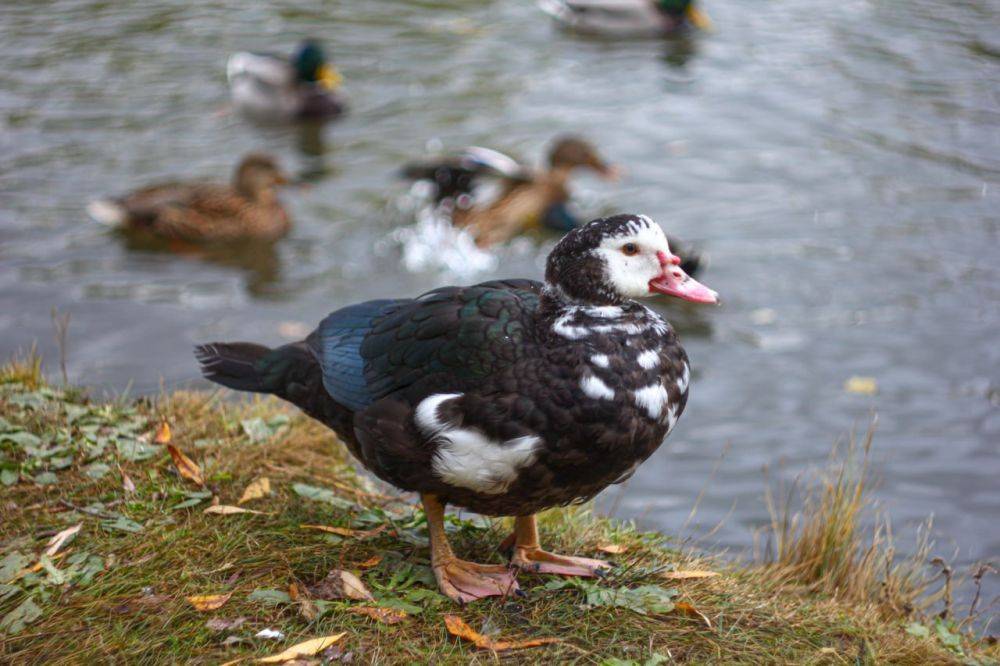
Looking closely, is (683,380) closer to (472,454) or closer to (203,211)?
(472,454)

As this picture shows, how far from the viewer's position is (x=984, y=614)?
15.2 feet

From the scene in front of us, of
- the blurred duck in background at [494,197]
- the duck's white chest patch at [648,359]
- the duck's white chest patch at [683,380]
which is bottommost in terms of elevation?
the blurred duck in background at [494,197]

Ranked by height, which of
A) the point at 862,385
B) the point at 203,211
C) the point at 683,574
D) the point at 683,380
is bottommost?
the point at 862,385

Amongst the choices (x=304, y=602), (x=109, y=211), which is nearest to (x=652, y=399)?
(x=304, y=602)

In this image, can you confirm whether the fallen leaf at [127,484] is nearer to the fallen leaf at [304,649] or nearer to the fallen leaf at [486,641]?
the fallen leaf at [304,649]

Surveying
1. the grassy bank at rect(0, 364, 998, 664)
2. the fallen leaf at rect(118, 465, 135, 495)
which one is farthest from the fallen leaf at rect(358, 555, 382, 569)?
the fallen leaf at rect(118, 465, 135, 495)

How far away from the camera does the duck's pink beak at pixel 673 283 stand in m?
3.42

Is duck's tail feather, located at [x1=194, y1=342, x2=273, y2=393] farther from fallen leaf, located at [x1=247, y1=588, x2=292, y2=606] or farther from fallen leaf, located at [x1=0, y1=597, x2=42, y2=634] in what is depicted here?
fallen leaf, located at [x1=0, y1=597, x2=42, y2=634]

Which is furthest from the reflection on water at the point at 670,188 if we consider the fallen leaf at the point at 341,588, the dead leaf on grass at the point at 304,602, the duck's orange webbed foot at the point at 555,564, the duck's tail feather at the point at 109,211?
the dead leaf on grass at the point at 304,602

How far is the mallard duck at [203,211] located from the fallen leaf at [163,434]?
439cm

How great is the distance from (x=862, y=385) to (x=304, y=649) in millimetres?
4562

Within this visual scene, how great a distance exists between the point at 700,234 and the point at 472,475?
18.5 ft

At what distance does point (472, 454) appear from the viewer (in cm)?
325

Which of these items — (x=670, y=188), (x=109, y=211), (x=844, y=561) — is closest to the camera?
(x=844, y=561)
